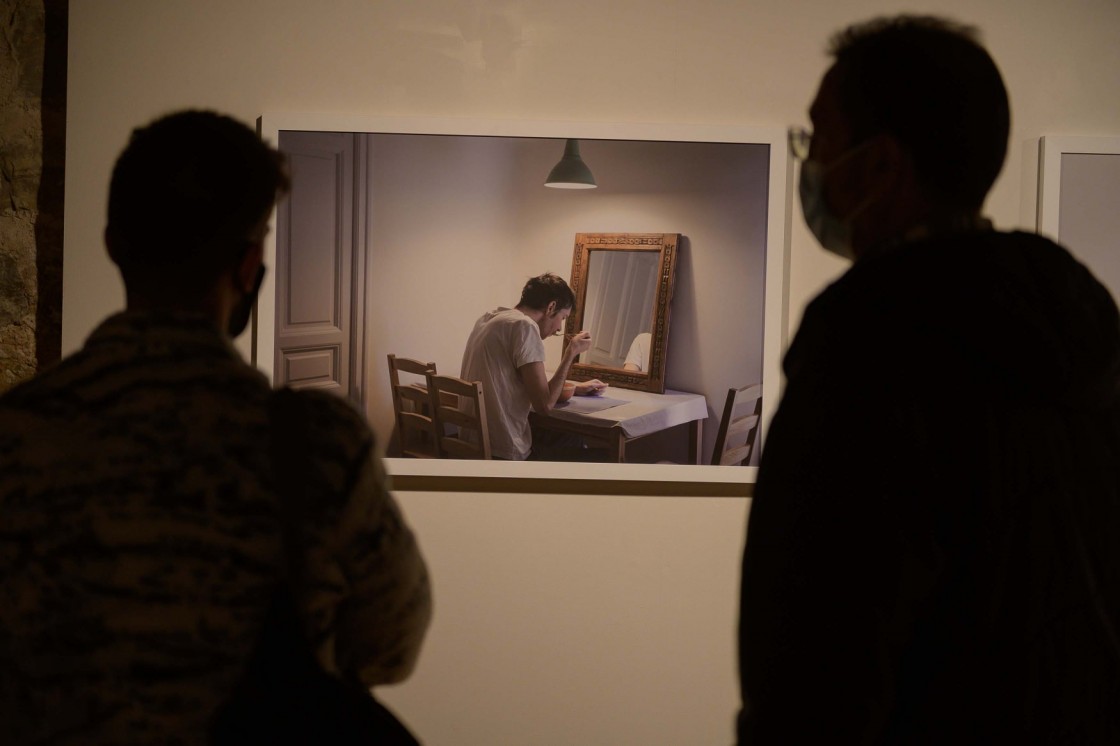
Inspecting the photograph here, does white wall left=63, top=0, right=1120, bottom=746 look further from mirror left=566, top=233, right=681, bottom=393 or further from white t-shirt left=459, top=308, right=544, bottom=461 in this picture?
mirror left=566, top=233, right=681, bottom=393

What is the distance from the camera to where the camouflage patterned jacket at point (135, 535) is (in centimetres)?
97

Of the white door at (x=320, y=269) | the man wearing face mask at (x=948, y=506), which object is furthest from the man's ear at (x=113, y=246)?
the white door at (x=320, y=269)

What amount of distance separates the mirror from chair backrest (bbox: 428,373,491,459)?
288mm

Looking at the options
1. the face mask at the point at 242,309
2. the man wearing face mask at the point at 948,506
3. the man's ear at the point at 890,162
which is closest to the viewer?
the man wearing face mask at the point at 948,506

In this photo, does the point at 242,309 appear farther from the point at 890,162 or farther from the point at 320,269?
the point at 320,269

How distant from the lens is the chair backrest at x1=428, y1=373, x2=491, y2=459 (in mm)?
2559

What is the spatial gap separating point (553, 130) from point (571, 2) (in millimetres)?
376

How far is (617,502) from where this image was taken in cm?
263

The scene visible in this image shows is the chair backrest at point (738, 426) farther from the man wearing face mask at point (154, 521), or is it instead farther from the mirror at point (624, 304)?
the man wearing face mask at point (154, 521)

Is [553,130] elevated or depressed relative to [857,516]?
elevated

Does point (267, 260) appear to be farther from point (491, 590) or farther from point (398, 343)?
point (491, 590)

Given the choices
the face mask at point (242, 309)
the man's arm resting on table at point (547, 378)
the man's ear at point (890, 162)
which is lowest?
the man's arm resting on table at point (547, 378)

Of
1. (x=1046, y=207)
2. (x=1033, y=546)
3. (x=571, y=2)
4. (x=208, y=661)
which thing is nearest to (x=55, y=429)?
(x=208, y=661)

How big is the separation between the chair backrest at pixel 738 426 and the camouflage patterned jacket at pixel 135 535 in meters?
1.72
